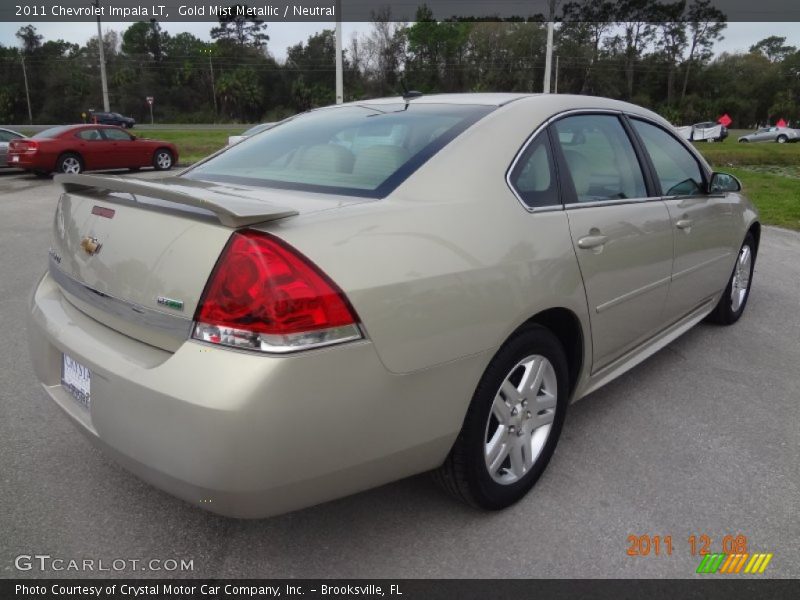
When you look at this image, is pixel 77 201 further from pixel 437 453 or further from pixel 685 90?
pixel 685 90

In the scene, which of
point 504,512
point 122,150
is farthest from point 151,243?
point 122,150

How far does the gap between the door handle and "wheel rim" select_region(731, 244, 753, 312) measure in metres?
2.36

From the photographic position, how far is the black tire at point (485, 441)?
2.16 meters

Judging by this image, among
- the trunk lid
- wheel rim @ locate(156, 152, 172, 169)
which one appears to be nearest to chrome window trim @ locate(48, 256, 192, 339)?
the trunk lid

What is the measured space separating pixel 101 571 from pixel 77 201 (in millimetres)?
1329

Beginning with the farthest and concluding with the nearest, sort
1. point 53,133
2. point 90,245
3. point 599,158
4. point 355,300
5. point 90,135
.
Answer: point 90,135
point 53,133
point 599,158
point 90,245
point 355,300

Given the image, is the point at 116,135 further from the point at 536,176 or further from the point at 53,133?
the point at 536,176

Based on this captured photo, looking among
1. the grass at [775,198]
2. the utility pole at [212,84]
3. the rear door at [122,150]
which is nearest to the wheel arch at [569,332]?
the grass at [775,198]

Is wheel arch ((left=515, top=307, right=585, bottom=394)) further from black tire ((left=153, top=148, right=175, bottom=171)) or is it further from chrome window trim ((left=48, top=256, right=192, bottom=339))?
black tire ((left=153, top=148, right=175, bottom=171))

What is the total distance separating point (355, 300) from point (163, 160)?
59.1ft

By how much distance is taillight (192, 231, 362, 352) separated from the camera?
5.46 ft

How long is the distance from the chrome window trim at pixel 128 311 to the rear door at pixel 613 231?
5.08 ft

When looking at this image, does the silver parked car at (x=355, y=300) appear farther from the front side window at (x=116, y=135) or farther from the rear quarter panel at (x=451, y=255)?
the front side window at (x=116, y=135)

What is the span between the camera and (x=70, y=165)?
51.0 ft
